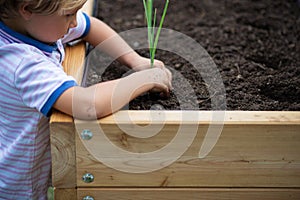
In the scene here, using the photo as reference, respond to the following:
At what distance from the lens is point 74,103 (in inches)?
56.7

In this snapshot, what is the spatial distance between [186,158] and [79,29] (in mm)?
638

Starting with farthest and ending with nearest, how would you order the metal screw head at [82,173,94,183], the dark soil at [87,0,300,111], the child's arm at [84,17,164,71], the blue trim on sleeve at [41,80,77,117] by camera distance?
the child's arm at [84,17,164,71] → the dark soil at [87,0,300,111] → the metal screw head at [82,173,94,183] → the blue trim on sleeve at [41,80,77,117]

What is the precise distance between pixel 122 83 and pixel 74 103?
150mm

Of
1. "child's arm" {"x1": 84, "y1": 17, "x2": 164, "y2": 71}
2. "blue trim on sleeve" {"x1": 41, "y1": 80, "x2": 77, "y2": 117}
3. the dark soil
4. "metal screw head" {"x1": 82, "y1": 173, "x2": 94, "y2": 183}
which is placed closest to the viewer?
"blue trim on sleeve" {"x1": 41, "y1": 80, "x2": 77, "y2": 117}

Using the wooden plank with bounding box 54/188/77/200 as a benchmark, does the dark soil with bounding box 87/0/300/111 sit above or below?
above

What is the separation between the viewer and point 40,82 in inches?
55.7

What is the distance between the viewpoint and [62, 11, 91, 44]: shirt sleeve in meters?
1.88

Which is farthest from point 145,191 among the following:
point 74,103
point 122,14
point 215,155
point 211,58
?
point 122,14

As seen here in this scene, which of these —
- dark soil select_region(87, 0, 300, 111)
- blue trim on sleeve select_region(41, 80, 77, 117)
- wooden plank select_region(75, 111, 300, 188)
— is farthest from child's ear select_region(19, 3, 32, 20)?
dark soil select_region(87, 0, 300, 111)

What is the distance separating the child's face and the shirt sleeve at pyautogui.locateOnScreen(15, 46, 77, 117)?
9 cm

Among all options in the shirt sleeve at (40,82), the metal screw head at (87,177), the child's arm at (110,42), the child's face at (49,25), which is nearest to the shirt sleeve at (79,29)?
the child's arm at (110,42)

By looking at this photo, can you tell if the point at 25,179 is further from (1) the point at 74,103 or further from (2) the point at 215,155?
(2) the point at 215,155

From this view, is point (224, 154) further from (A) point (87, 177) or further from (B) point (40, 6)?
(B) point (40, 6)

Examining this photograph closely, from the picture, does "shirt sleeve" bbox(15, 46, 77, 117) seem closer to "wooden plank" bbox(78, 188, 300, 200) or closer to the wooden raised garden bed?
the wooden raised garden bed
